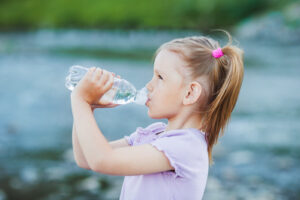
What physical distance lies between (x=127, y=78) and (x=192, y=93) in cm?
509

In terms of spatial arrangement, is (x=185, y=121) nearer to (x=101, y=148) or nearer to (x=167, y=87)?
(x=167, y=87)

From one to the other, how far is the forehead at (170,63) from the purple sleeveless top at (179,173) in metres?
0.21

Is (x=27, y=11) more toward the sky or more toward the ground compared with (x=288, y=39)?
more toward the ground

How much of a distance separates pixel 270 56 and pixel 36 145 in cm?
432

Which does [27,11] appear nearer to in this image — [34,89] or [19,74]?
[19,74]

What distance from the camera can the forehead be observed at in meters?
1.47

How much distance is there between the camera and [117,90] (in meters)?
1.77

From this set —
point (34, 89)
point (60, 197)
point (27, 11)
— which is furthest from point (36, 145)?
point (27, 11)

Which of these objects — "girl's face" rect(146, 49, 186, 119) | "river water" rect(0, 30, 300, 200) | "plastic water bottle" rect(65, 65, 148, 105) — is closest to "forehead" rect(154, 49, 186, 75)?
"girl's face" rect(146, 49, 186, 119)

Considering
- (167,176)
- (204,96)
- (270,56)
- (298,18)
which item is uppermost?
(298,18)

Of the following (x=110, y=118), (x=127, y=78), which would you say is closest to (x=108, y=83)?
(x=110, y=118)

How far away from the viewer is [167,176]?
54.6 inches

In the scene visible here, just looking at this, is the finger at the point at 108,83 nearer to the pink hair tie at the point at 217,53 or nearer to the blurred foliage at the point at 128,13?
the pink hair tie at the point at 217,53

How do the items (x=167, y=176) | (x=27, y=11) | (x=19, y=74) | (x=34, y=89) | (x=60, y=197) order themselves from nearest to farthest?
(x=167, y=176) < (x=60, y=197) < (x=34, y=89) < (x=19, y=74) < (x=27, y=11)
